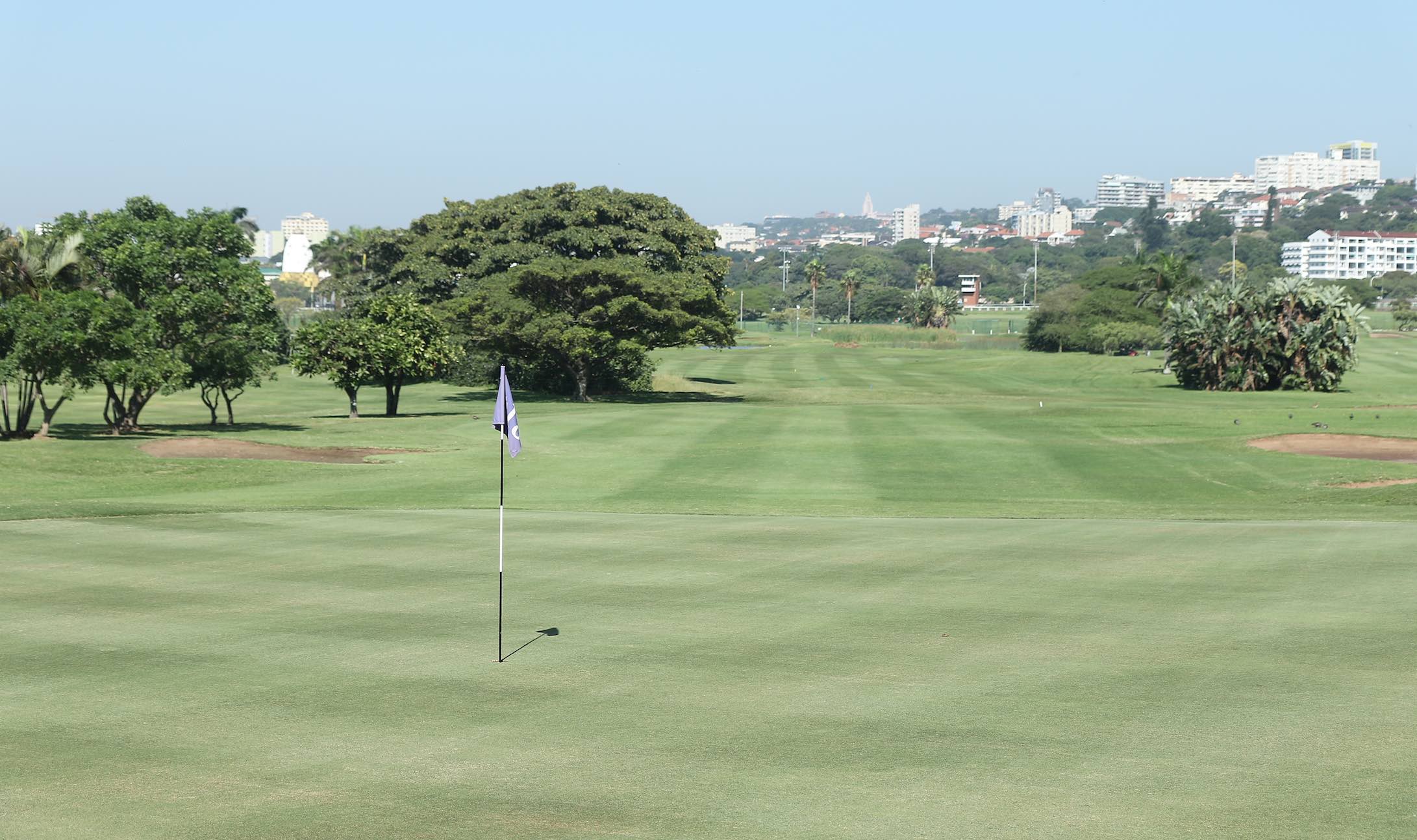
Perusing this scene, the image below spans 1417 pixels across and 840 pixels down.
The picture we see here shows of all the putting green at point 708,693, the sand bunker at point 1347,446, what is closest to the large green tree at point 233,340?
the putting green at point 708,693

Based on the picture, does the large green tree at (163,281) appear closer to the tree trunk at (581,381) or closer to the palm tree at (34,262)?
the palm tree at (34,262)

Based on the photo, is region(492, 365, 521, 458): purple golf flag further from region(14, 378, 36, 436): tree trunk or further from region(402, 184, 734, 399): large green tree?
region(402, 184, 734, 399): large green tree

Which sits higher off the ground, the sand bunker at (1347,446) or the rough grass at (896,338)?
the rough grass at (896,338)

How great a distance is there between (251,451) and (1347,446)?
123ft

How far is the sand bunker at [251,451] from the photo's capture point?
134 ft

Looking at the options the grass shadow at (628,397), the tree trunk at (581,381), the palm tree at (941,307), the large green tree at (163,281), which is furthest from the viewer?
the palm tree at (941,307)

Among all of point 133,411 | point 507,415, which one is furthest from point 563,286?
point 507,415

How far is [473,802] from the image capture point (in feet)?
31.3

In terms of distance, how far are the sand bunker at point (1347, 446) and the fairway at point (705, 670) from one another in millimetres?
11761

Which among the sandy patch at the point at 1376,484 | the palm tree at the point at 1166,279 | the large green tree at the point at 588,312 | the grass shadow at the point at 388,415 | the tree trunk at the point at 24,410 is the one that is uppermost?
the palm tree at the point at 1166,279

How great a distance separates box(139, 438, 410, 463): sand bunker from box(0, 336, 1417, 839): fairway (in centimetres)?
868

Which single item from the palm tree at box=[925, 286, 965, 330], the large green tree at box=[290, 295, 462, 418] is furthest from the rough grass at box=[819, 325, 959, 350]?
the large green tree at box=[290, 295, 462, 418]

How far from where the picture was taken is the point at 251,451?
42.1m

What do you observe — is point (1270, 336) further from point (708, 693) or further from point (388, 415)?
point (708, 693)
